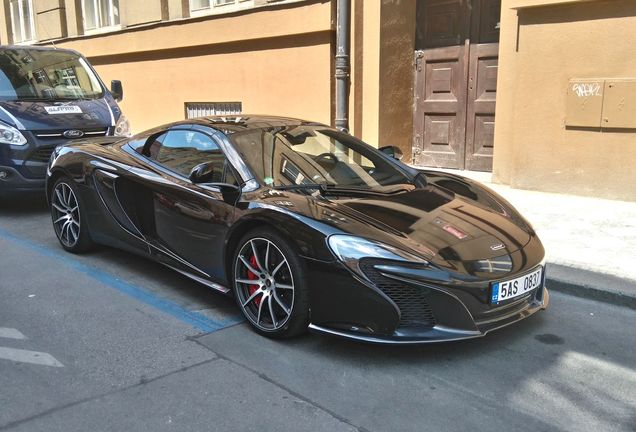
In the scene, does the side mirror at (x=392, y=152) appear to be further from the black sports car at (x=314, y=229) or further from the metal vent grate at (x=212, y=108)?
the metal vent grate at (x=212, y=108)

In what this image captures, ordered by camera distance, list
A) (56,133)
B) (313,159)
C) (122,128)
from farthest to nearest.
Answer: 1. (122,128)
2. (56,133)
3. (313,159)

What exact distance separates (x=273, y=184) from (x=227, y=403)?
4.90 feet

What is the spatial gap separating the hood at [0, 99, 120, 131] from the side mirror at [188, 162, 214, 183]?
3.93 metres

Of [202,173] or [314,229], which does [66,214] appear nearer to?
[202,173]

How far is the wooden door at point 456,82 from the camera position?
872 centimetres

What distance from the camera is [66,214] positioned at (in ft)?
18.1

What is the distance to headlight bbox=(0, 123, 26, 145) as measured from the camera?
6934 millimetres

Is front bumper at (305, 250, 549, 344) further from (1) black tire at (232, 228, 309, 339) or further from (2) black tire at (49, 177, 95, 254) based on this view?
(2) black tire at (49, 177, 95, 254)

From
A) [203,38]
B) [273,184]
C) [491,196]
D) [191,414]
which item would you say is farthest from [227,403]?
[203,38]

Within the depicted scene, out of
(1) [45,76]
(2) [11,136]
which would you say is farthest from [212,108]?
(2) [11,136]

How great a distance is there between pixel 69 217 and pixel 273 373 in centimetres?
311

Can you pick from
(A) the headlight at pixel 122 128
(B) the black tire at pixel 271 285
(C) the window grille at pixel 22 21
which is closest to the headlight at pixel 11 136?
(A) the headlight at pixel 122 128

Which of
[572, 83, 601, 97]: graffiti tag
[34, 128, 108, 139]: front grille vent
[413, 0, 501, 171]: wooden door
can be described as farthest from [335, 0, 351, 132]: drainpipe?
[34, 128, 108, 139]: front grille vent

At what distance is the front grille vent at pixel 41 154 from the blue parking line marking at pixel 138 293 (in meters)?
1.37
